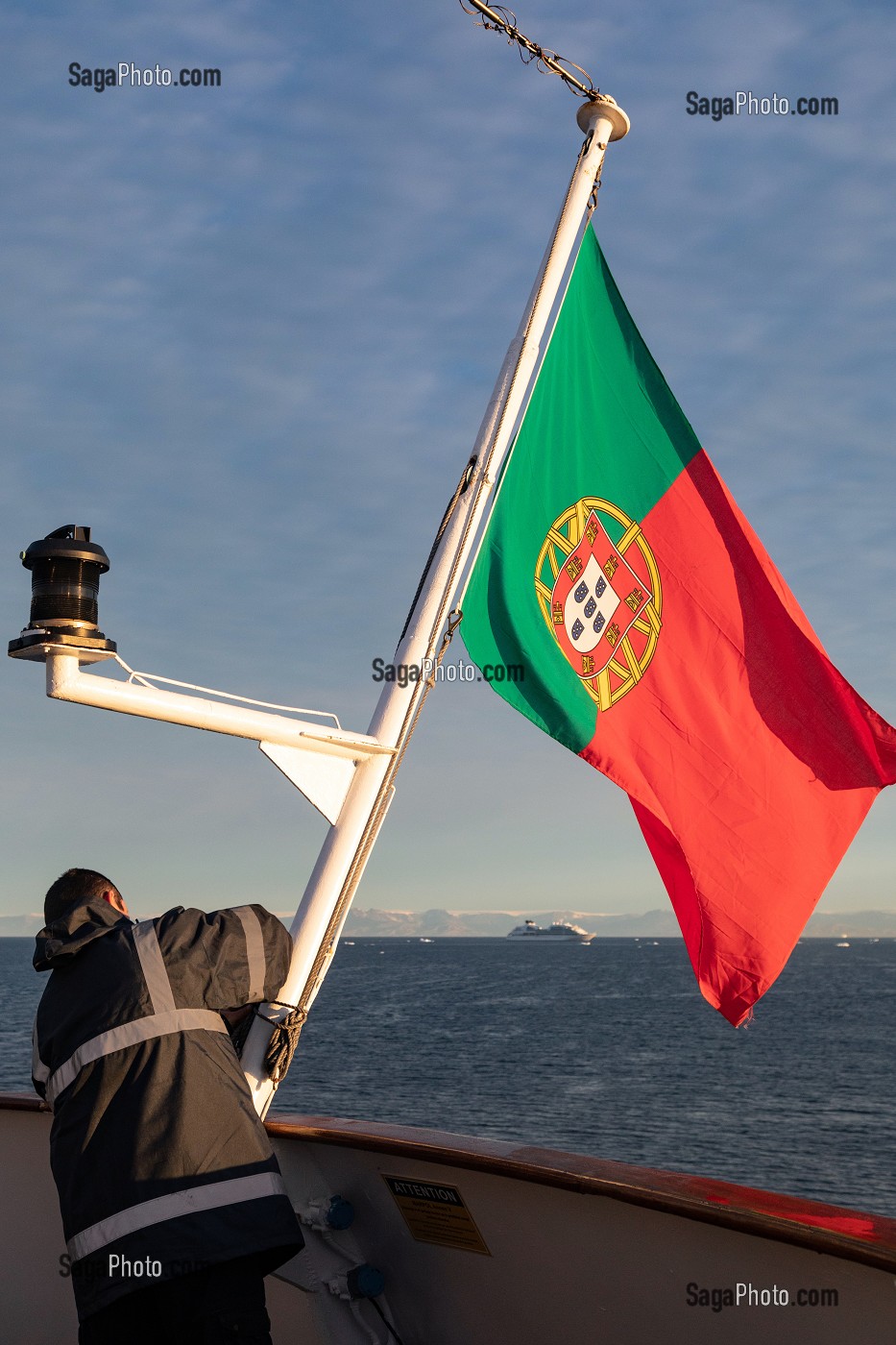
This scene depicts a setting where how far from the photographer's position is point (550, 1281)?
382 centimetres

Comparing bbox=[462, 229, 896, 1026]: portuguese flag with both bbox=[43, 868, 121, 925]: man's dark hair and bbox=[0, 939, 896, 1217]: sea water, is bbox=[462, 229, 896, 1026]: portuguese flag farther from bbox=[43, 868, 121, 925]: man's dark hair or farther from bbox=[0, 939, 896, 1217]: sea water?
bbox=[0, 939, 896, 1217]: sea water

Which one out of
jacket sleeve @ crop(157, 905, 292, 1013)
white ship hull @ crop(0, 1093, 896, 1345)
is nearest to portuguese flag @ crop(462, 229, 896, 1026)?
white ship hull @ crop(0, 1093, 896, 1345)

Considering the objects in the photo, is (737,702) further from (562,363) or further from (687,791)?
(562,363)

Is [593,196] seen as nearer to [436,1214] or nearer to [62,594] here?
[62,594]

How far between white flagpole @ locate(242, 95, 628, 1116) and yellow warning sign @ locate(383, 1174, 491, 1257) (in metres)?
0.62

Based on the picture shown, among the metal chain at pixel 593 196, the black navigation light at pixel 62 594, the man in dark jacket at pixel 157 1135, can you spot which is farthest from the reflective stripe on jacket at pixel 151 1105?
the metal chain at pixel 593 196

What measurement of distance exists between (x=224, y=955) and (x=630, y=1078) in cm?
5425

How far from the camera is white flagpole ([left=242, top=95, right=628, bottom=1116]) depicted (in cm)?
402

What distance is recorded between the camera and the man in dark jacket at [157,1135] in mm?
2732

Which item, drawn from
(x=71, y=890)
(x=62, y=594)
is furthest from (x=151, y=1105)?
(x=62, y=594)

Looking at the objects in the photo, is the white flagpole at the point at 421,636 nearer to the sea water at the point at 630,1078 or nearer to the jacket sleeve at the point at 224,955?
the jacket sleeve at the point at 224,955

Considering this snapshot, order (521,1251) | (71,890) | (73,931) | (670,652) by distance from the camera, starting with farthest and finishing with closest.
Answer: (670,652)
(521,1251)
(71,890)
(73,931)

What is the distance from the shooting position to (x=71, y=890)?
10.4 ft

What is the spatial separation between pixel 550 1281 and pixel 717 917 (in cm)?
168
